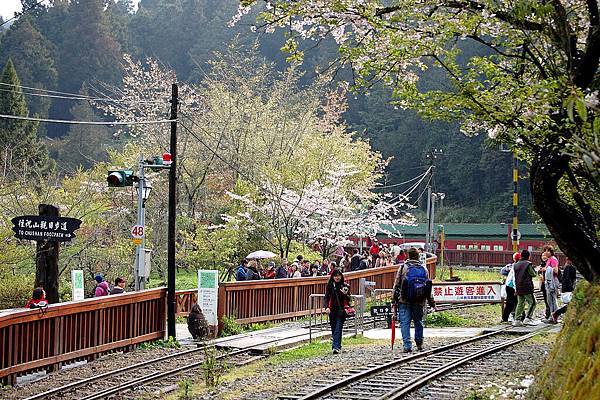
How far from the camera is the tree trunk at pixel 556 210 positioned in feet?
29.7

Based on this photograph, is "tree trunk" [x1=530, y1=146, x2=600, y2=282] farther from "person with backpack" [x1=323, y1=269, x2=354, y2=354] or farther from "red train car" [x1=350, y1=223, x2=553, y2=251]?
"red train car" [x1=350, y1=223, x2=553, y2=251]

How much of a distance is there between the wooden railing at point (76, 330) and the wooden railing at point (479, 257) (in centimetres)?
3473

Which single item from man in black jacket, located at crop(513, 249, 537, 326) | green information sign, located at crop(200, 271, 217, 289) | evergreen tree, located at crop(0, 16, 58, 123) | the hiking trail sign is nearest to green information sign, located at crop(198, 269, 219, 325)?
green information sign, located at crop(200, 271, 217, 289)

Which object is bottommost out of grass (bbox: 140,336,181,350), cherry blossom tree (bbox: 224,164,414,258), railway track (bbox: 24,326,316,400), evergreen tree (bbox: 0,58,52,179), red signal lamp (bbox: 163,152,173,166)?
grass (bbox: 140,336,181,350)

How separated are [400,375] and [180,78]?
77895mm

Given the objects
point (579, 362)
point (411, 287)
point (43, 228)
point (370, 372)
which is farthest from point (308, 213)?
point (579, 362)

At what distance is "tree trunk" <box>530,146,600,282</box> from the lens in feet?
29.7

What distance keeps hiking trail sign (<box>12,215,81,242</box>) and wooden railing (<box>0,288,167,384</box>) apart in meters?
1.71

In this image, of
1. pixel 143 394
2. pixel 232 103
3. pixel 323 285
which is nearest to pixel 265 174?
pixel 232 103

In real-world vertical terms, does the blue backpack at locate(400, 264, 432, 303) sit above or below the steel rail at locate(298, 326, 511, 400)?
above

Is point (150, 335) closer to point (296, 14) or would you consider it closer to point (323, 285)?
point (323, 285)

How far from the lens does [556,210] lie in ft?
30.3

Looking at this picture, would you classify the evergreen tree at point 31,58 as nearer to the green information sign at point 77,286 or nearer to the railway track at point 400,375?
the green information sign at point 77,286

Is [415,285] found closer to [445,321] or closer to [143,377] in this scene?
[143,377]
